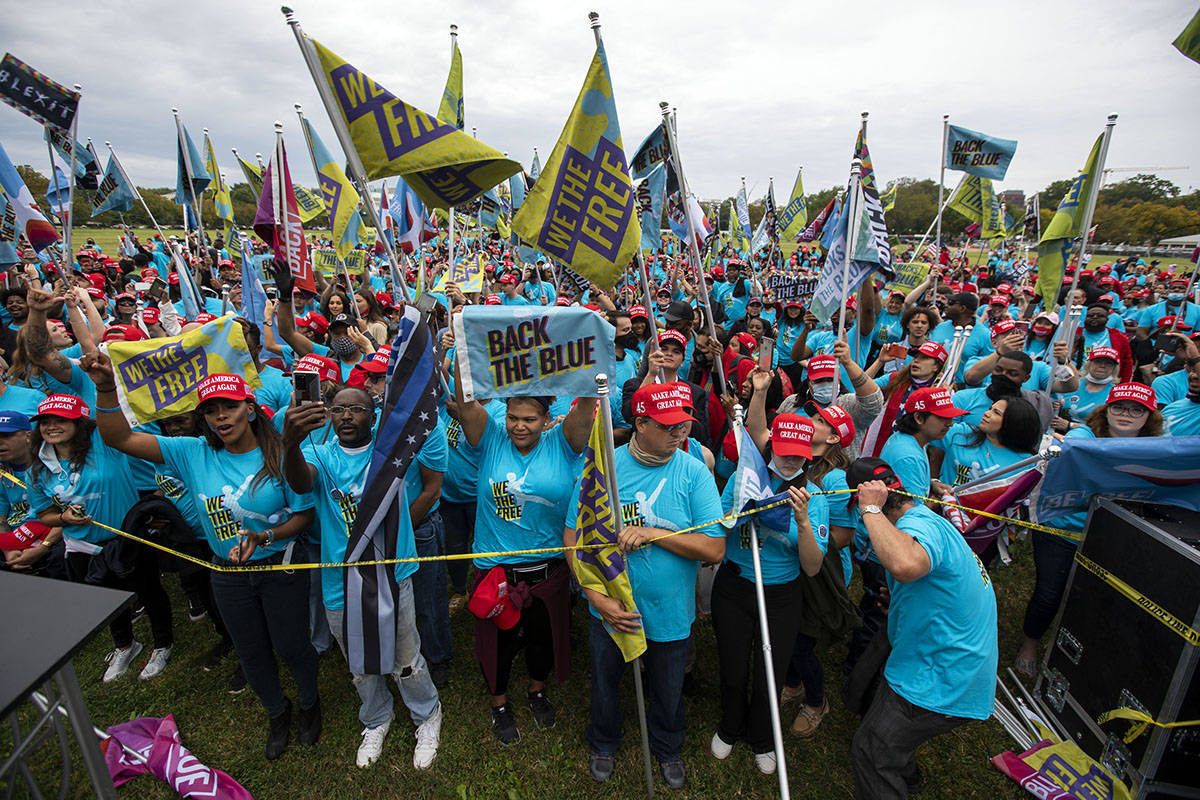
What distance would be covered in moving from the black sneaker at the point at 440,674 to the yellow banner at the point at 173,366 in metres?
2.60


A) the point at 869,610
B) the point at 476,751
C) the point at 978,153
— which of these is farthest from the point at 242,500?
the point at 978,153

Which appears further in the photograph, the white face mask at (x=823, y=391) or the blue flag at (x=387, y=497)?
the white face mask at (x=823, y=391)

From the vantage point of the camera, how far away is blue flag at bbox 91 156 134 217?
10.3m

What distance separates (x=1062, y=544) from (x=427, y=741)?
15.9 feet

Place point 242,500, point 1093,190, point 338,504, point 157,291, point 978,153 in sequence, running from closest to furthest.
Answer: point 242,500
point 338,504
point 1093,190
point 978,153
point 157,291

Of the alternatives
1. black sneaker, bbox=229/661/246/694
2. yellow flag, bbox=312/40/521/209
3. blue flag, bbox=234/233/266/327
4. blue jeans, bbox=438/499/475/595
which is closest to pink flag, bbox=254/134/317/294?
blue flag, bbox=234/233/266/327

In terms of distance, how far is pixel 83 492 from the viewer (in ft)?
13.3

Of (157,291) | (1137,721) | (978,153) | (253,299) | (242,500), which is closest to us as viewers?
(1137,721)

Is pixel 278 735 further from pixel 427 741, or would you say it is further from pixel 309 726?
pixel 427 741

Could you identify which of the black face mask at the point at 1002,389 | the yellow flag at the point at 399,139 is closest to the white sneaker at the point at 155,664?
the yellow flag at the point at 399,139

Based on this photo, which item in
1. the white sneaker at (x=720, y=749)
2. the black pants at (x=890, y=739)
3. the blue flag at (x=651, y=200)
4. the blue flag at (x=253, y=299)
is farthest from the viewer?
the blue flag at (x=651, y=200)

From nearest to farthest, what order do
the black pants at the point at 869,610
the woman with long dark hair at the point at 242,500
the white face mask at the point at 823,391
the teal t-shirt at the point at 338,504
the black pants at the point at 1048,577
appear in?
the woman with long dark hair at the point at 242,500
the teal t-shirt at the point at 338,504
the black pants at the point at 869,610
the black pants at the point at 1048,577
the white face mask at the point at 823,391

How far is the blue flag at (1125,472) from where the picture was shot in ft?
10.0

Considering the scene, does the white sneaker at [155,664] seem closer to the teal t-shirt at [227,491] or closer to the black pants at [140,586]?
the black pants at [140,586]
